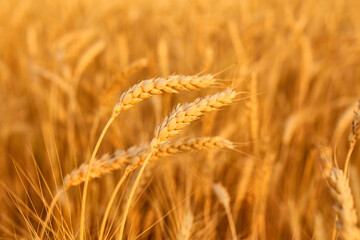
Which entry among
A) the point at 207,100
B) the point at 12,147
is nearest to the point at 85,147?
the point at 12,147

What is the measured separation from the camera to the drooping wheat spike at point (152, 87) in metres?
0.68

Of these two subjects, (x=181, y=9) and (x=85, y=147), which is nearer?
(x=85, y=147)

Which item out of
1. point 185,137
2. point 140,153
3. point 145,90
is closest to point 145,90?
point 145,90

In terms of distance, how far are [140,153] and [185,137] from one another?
26 centimetres

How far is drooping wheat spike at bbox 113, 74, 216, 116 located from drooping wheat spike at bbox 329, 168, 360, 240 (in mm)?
299

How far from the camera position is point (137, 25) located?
127 inches

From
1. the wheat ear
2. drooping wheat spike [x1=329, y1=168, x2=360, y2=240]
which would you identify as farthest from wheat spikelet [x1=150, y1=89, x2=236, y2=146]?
drooping wheat spike [x1=329, y1=168, x2=360, y2=240]

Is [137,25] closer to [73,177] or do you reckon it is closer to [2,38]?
[2,38]

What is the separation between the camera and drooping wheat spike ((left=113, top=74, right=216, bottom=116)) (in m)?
0.68

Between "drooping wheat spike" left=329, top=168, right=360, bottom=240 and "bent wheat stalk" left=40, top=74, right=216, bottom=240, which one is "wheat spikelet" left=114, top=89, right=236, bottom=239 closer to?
"bent wheat stalk" left=40, top=74, right=216, bottom=240

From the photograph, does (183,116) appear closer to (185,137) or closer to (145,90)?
(145,90)

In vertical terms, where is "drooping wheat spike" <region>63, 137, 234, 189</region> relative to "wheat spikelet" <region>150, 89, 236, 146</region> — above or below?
below

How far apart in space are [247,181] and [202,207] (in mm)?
196

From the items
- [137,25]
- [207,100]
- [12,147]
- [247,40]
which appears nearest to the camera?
[207,100]
